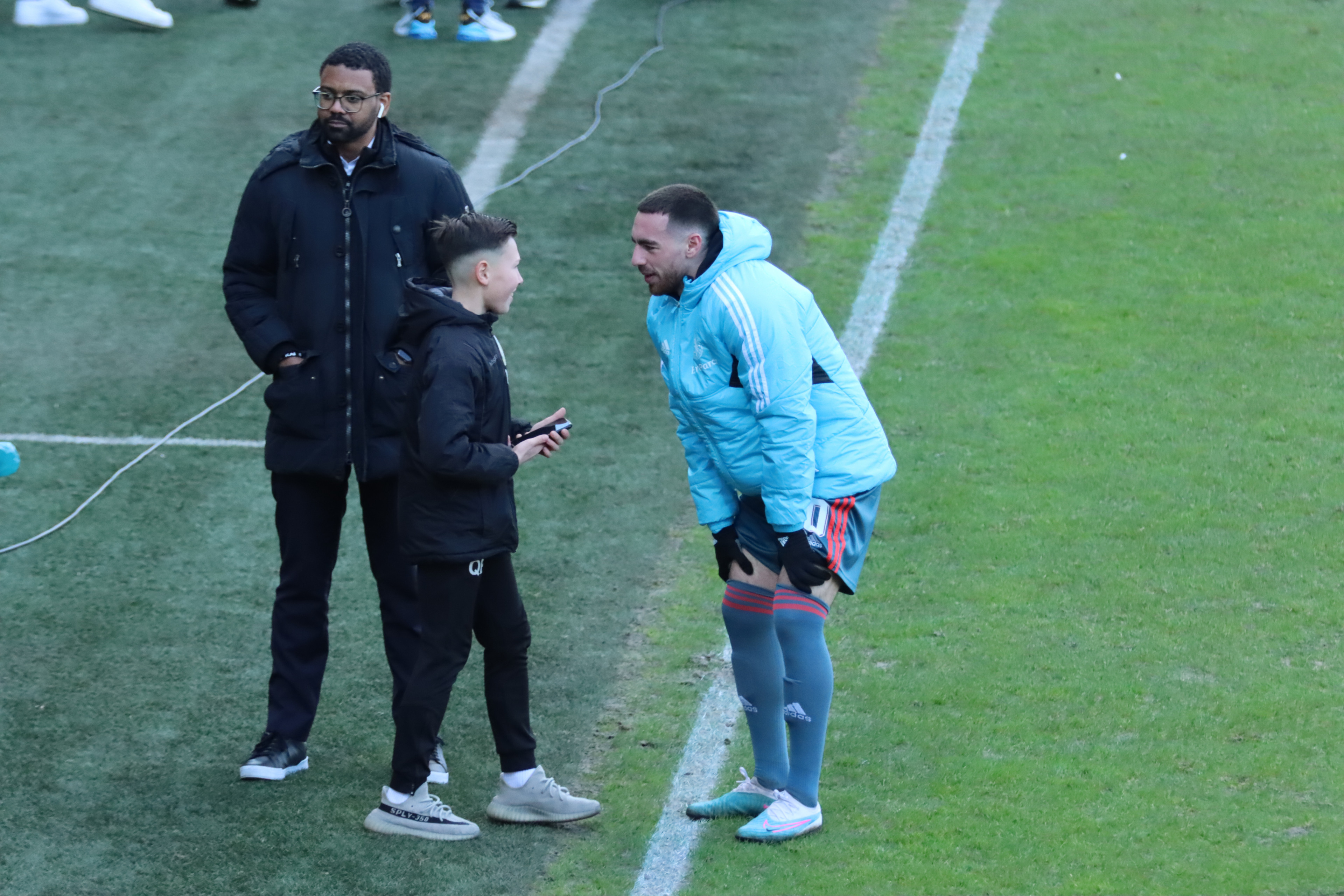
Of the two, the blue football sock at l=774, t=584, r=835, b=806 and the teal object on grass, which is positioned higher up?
the teal object on grass

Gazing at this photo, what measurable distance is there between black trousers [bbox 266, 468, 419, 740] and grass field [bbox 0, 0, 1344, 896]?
0.87 feet

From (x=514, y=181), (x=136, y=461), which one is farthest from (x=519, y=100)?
(x=136, y=461)

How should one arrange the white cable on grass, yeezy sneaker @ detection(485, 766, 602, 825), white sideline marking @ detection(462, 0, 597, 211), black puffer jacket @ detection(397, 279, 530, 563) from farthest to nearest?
1. white sideline marking @ detection(462, 0, 597, 211)
2. the white cable on grass
3. yeezy sneaker @ detection(485, 766, 602, 825)
4. black puffer jacket @ detection(397, 279, 530, 563)

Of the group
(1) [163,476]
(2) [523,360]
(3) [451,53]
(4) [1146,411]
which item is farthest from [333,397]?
(3) [451,53]

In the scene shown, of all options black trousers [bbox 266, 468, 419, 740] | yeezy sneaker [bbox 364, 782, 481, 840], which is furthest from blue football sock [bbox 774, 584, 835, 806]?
black trousers [bbox 266, 468, 419, 740]

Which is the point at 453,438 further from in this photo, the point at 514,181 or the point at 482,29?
the point at 482,29

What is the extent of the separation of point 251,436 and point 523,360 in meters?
1.44

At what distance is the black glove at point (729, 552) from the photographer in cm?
484

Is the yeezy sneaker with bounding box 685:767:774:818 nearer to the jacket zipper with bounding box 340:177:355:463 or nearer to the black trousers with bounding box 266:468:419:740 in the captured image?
the black trousers with bounding box 266:468:419:740

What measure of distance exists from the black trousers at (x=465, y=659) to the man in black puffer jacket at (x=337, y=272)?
212 mm

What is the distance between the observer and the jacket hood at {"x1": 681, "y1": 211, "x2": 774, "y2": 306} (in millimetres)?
4605

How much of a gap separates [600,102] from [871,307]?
342 centimetres

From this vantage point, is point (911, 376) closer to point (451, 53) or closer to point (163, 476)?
point (163, 476)

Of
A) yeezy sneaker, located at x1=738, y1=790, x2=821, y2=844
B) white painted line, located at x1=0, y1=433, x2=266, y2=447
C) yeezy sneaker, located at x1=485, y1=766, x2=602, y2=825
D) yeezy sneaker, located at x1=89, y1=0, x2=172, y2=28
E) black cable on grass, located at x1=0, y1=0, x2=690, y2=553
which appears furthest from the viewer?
yeezy sneaker, located at x1=89, y1=0, x2=172, y2=28
